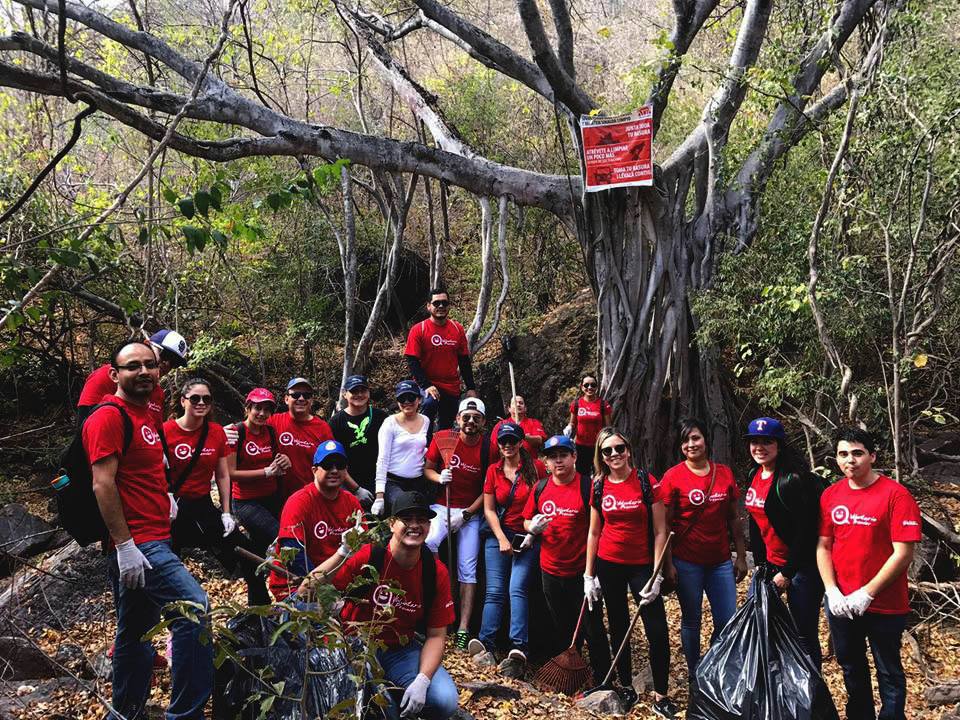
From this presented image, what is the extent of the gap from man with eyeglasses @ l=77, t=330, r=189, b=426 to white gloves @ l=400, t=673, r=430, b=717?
5.62 feet

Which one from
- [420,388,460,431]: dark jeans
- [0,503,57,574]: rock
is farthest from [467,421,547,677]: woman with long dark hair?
[0,503,57,574]: rock

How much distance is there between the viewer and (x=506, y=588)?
5.29 metres

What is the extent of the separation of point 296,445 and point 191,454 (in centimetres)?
75

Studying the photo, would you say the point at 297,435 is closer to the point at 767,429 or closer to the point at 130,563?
the point at 130,563

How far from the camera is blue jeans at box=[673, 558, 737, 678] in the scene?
452cm

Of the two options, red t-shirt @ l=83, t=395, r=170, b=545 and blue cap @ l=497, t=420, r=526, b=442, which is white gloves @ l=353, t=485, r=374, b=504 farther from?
red t-shirt @ l=83, t=395, r=170, b=545

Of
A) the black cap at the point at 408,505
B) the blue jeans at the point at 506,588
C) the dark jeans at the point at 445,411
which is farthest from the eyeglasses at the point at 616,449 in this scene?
the dark jeans at the point at 445,411

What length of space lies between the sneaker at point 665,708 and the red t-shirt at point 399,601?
4.96 feet

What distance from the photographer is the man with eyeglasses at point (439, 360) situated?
6.76 meters

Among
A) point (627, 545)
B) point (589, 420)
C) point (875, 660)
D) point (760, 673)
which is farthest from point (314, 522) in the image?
point (589, 420)

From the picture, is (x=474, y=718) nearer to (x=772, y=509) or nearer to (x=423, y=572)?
(x=423, y=572)

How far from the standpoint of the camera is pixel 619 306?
26.2 feet

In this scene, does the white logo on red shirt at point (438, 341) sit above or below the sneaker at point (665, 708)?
above

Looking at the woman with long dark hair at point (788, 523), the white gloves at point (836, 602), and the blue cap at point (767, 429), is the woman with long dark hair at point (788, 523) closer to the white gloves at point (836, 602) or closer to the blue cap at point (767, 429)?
the blue cap at point (767, 429)
